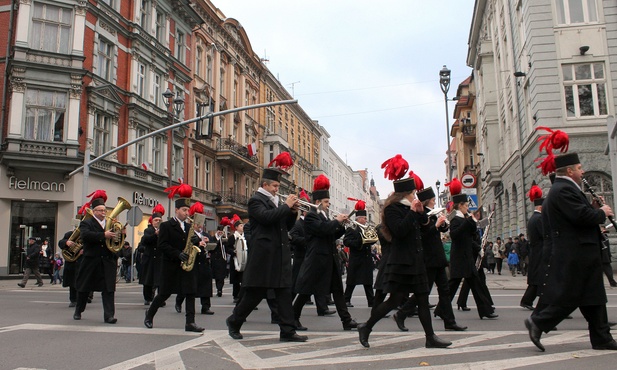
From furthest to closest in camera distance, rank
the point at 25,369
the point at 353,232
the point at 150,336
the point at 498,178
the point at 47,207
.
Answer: the point at 498,178
the point at 47,207
the point at 353,232
the point at 150,336
the point at 25,369

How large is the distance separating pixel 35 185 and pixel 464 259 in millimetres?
21159

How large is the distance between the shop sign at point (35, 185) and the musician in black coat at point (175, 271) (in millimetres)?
18675

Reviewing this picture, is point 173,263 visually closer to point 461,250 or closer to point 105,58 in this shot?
point 461,250

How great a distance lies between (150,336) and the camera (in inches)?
290

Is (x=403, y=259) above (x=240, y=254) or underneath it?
underneath

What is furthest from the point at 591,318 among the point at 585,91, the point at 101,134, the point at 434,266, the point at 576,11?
the point at 101,134

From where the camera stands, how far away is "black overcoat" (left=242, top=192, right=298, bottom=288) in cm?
677

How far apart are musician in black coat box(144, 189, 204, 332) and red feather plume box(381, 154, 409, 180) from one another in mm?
3214

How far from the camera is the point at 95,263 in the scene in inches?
353

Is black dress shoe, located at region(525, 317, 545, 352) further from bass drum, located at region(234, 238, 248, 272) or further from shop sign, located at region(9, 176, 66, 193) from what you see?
shop sign, located at region(9, 176, 66, 193)

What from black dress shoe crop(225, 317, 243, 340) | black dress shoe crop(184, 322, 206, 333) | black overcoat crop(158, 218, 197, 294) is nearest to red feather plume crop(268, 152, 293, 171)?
black overcoat crop(158, 218, 197, 294)

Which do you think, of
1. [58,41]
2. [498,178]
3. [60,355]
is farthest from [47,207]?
[498,178]

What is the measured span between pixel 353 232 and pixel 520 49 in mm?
19925

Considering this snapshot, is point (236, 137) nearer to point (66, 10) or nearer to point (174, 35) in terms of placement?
point (174, 35)
